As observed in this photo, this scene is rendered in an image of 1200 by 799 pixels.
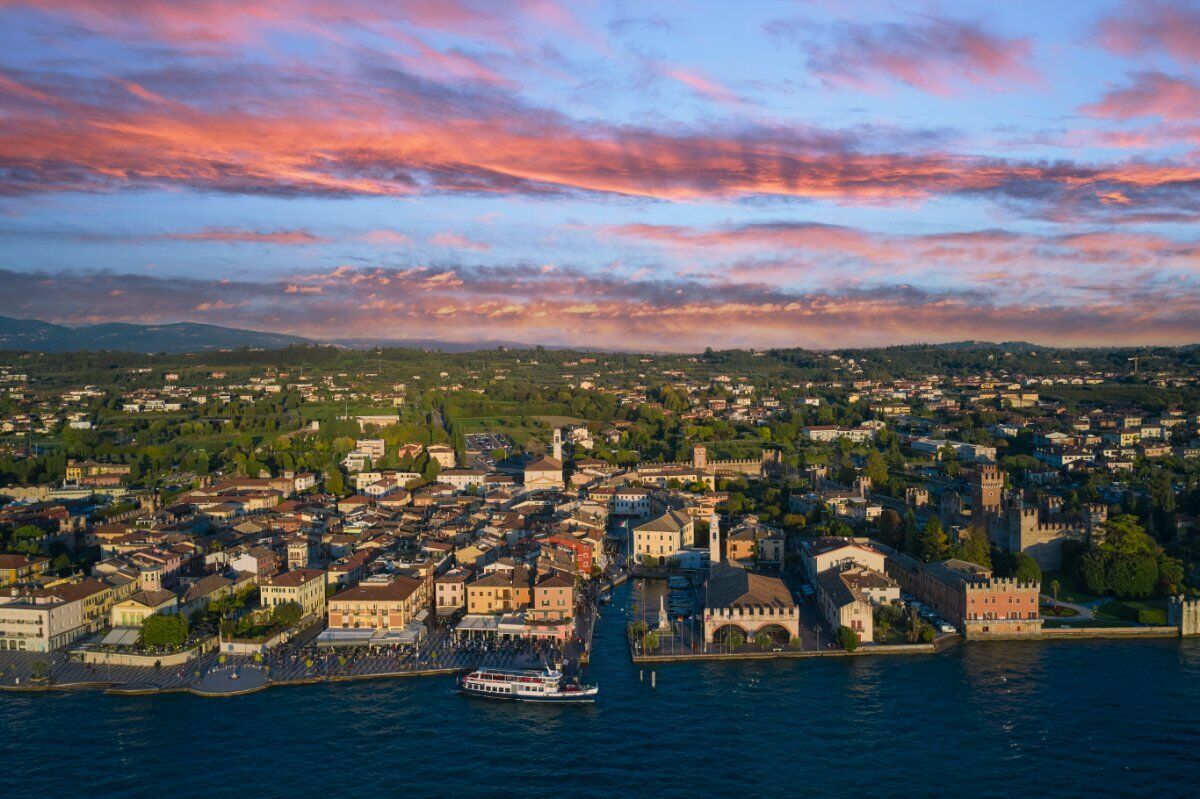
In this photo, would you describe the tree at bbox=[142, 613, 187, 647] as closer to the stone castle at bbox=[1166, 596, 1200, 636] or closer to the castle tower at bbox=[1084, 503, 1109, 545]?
the stone castle at bbox=[1166, 596, 1200, 636]

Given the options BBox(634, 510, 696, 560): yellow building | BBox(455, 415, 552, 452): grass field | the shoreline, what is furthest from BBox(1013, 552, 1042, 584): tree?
BBox(455, 415, 552, 452): grass field

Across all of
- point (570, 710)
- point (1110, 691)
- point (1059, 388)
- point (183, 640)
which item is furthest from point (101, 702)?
point (1059, 388)

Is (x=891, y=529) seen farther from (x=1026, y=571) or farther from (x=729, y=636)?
(x=729, y=636)

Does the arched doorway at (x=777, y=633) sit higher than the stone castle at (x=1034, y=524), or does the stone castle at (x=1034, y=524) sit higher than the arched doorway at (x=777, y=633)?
the stone castle at (x=1034, y=524)

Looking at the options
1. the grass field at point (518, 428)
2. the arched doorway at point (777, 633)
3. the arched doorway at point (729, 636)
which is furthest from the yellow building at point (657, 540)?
the grass field at point (518, 428)

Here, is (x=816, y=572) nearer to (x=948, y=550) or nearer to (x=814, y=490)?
(x=948, y=550)

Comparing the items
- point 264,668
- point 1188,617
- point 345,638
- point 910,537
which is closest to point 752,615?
point 910,537

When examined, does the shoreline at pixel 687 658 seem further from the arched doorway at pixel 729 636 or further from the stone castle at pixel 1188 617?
the arched doorway at pixel 729 636
